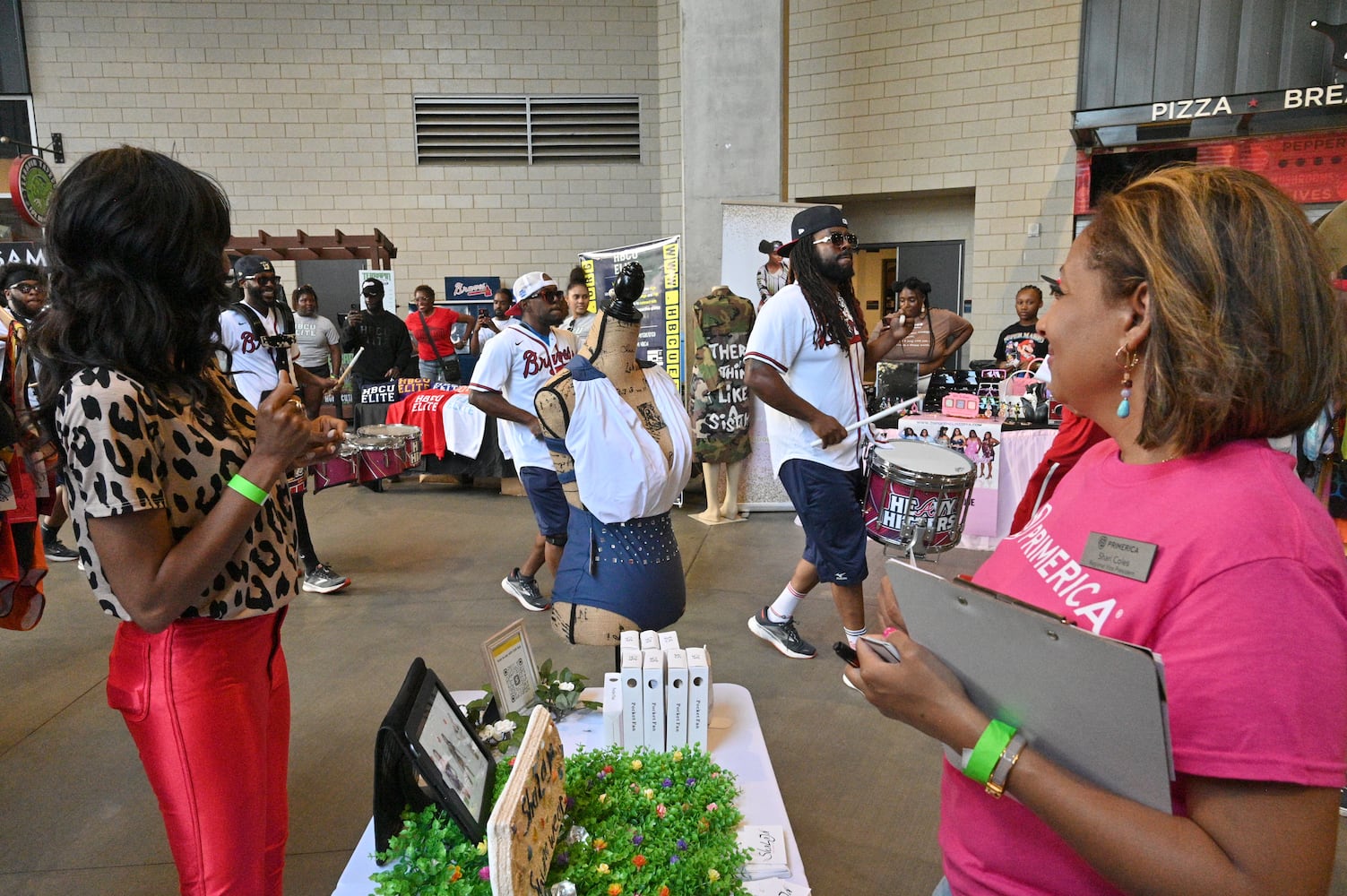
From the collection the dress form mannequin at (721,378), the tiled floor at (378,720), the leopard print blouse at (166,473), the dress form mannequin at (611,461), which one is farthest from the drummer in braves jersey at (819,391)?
the dress form mannequin at (721,378)

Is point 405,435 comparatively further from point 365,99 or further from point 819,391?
point 365,99

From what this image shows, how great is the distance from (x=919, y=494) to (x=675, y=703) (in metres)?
1.47

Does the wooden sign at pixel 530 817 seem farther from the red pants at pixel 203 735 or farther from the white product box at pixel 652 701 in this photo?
the red pants at pixel 203 735

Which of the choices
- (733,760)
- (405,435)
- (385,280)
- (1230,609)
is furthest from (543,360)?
(385,280)

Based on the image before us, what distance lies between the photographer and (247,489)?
123 centimetres

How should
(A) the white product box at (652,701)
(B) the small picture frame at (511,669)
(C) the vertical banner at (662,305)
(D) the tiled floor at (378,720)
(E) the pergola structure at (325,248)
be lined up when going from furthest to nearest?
(E) the pergola structure at (325,248)
(C) the vertical banner at (662,305)
(D) the tiled floor at (378,720)
(B) the small picture frame at (511,669)
(A) the white product box at (652,701)

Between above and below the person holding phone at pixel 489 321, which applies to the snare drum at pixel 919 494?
below

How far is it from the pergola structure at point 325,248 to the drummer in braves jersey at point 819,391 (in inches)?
316

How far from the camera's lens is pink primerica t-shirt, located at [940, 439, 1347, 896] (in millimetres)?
655

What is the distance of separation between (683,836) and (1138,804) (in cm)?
89

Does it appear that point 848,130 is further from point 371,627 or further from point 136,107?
point 136,107

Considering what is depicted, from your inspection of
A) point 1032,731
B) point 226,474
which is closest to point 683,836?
point 1032,731

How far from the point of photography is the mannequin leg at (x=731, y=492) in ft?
19.7

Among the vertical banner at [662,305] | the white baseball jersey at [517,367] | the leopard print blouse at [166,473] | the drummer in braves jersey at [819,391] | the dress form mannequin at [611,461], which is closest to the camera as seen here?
the leopard print blouse at [166,473]
